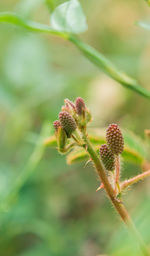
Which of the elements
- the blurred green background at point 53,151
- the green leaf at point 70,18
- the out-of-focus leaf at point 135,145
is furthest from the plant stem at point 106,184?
the blurred green background at point 53,151

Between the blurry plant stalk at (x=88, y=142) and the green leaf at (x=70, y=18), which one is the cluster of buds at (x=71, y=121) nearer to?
the blurry plant stalk at (x=88, y=142)

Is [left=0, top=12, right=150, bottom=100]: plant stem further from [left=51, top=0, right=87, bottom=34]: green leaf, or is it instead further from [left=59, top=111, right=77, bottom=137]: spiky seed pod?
[left=59, top=111, right=77, bottom=137]: spiky seed pod

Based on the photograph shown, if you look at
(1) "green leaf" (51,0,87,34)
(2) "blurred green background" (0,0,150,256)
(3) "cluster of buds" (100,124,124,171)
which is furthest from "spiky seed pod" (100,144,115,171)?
(2) "blurred green background" (0,0,150,256)

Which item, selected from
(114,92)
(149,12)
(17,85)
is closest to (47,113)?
(17,85)

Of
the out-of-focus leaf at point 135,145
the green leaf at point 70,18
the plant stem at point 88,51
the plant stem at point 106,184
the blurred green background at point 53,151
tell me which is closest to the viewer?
the plant stem at point 106,184

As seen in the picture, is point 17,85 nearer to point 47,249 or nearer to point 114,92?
point 114,92

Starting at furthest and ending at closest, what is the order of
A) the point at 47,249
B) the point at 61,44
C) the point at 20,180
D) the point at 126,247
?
the point at 61,44 → the point at 47,249 → the point at 20,180 → the point at 126,247

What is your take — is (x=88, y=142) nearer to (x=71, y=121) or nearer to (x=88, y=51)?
(x=71, y=121)

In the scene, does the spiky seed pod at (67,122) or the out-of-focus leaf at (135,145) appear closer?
the spiky seed pod at (67,122)
